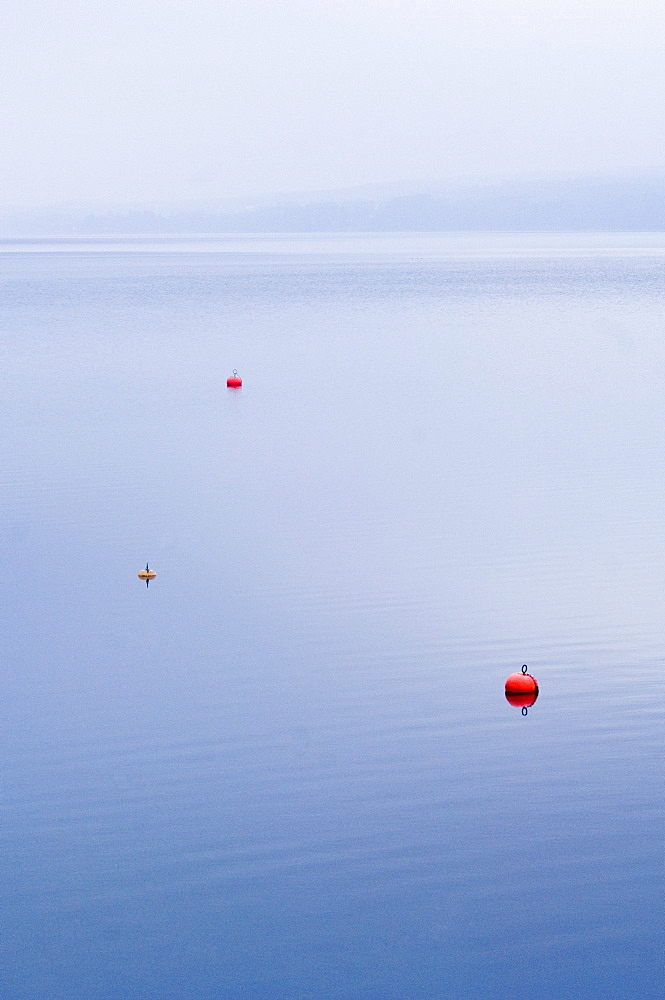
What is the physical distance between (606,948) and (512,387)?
3397cm

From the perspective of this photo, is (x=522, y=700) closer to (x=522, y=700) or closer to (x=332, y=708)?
(x=522, y=700)

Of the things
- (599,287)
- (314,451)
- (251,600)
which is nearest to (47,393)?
(314,451)

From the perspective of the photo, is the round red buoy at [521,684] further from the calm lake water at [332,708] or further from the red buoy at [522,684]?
the calm lake water at [332,708]

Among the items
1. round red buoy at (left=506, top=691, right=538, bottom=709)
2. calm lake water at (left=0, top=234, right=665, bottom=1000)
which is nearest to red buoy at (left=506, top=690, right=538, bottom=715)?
round red buoy at (left=506, top=691, right=538, bottom=709)

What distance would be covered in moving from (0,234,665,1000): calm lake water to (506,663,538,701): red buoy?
0.85 ft

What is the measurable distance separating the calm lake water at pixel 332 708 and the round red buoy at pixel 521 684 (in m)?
0.26

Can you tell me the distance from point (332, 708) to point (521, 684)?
7.34 feet

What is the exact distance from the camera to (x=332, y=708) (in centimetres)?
1533

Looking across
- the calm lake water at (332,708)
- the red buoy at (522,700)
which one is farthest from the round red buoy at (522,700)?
the calm lake water at (332,708)

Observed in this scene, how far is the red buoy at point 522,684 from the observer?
15148 mm

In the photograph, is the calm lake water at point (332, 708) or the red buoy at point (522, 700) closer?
the calm lake water at point (332, 708)

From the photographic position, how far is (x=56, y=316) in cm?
7606

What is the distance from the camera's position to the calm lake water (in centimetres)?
1056

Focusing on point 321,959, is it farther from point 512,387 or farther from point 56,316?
point 56,316
